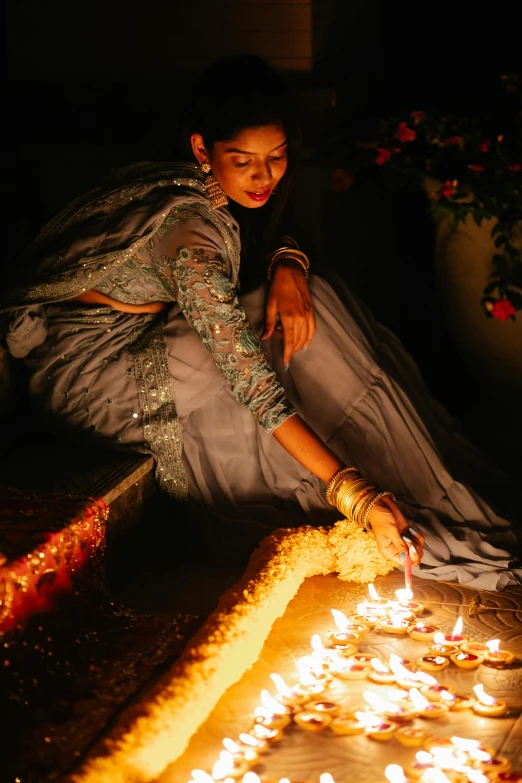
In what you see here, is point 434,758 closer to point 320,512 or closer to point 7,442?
point 320,512

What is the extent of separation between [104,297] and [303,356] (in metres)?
0.66

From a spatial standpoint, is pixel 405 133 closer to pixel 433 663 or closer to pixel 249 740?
pixel 433 663

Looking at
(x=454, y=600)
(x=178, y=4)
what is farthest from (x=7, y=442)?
(x=178, y=4)

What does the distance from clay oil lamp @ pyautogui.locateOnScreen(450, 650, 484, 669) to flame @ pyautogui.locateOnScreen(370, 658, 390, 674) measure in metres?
0.19

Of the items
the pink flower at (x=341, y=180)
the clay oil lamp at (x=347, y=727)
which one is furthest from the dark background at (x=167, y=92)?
the clay oil lamp at (x=347, y=727)

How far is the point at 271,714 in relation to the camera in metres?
2.19

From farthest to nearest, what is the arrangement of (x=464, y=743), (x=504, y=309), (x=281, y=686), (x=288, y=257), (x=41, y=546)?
(x=504, y=309)
(x=288, y=257)
(x=41, y=546)
(x=281, y=686)
(x=464, y=743)

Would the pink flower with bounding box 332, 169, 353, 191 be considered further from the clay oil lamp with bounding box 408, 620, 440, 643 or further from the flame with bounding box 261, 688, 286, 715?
the flame with bounding box 261, 688, 286, 715

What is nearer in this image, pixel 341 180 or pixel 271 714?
pixel 271 714

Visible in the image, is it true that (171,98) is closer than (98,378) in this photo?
No

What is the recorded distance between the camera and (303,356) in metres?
3.17

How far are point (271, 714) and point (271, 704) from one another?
2 centimetres

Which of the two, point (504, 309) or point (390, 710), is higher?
point (504, 309)

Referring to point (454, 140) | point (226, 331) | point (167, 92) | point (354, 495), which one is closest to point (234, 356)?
A: point (226, 331)
